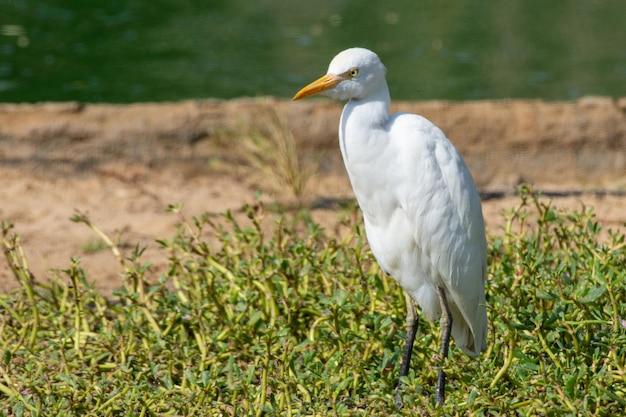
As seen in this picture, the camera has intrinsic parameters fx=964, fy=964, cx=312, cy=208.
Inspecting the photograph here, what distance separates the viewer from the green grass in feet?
8.36

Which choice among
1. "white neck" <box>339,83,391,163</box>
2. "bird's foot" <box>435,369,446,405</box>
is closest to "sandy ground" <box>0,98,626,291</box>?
"white neck" <box>339,83,391,163</box>

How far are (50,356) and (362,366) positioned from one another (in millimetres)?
1033

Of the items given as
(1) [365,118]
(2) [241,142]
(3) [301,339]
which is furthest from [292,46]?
(1) [365,118]

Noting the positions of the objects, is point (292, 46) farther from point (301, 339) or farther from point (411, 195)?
point (411, 195)

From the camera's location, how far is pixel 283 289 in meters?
3.28

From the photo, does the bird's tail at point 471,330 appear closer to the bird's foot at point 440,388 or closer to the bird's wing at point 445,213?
the bird's wing at point 445,213

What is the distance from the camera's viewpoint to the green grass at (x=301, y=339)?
255cm

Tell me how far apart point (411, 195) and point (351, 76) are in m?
0.37

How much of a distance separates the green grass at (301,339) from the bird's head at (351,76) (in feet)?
1.97

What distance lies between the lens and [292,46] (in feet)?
27.7

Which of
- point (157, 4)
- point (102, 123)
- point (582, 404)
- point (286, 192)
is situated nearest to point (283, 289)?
point (582, 404)

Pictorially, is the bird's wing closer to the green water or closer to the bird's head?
the bird's head

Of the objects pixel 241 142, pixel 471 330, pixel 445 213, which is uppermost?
pixel 241 142

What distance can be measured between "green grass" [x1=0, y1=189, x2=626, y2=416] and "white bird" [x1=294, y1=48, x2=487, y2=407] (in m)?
0.13
